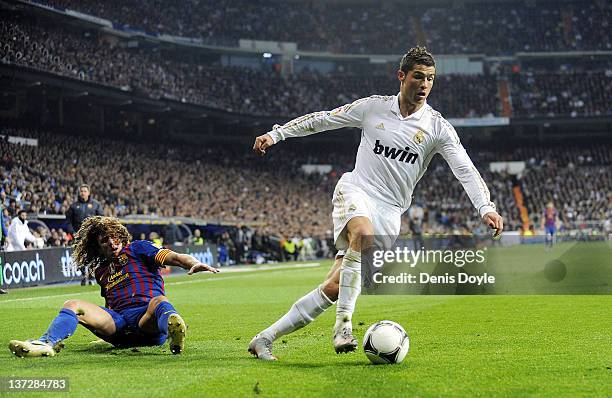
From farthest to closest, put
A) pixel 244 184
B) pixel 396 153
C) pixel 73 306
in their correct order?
pixel 244 184 → pixel 73 306 → pixel 396 153

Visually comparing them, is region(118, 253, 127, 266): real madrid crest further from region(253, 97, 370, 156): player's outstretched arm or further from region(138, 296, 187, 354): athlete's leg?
region(253, 97, 370, 156): player's outstretched arm

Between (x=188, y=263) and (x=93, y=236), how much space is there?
131 cm

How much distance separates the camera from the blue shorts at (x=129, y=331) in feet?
26.3

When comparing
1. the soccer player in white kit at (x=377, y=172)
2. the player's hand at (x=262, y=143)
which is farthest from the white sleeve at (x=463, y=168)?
the player's hand at (x=262, y=143)

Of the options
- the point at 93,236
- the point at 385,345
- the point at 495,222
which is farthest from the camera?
the point at 93,236

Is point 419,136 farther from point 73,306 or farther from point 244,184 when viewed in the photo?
point 244,184

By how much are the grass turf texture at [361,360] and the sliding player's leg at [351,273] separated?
1.04ft

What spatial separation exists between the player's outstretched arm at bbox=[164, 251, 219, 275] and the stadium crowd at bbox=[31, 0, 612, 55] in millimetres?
59138

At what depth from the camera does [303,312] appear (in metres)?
7.41

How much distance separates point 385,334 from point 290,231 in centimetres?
4428

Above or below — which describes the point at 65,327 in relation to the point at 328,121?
below

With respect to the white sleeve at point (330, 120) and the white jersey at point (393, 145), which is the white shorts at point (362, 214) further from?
the white sleeve at point (330, 120)

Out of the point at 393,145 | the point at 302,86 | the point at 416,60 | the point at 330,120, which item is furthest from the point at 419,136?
the point at 302,86

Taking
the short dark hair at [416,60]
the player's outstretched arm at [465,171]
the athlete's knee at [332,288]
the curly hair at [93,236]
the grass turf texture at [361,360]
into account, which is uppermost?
the short dark hair at [416,60]
